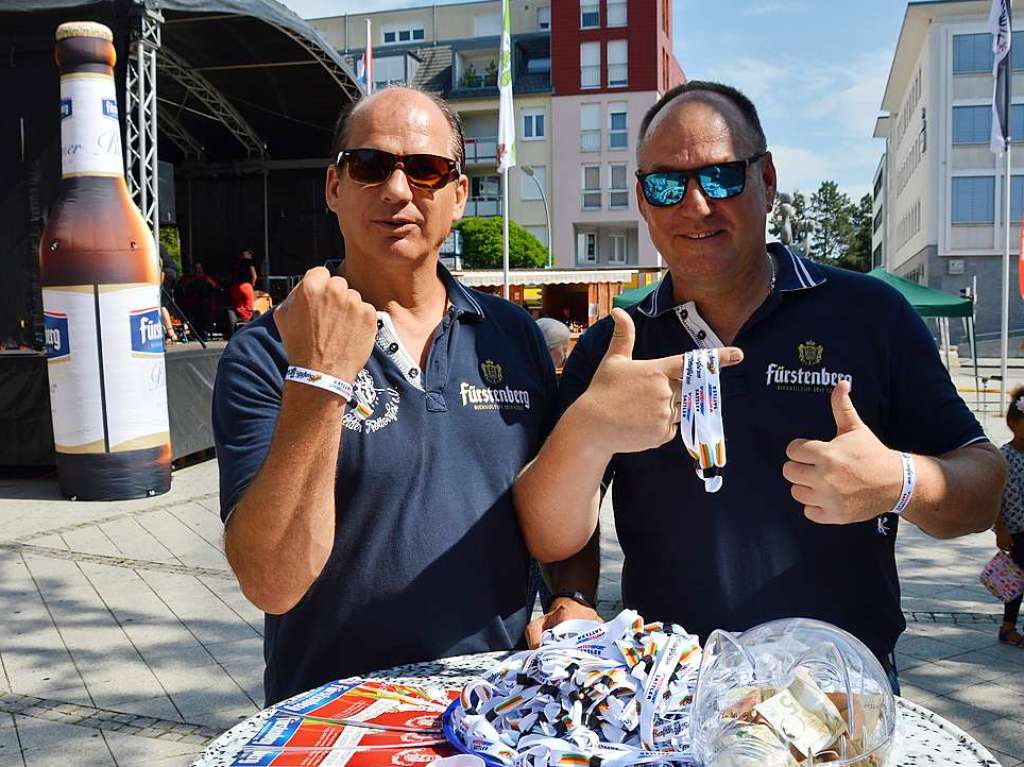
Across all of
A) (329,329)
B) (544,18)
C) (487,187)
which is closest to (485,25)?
(544,18)

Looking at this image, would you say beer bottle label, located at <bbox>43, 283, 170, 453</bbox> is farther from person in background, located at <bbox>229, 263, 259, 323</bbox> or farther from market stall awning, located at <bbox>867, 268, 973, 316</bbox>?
market stall awning, located at <bbox>867, 268, 973, 316</bbox>

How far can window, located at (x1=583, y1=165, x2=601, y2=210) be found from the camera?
156ft

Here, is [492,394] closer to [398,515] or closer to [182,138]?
[398,515]

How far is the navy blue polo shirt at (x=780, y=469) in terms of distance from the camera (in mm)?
2070

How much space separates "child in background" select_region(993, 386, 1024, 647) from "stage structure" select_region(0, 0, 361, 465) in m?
8.07

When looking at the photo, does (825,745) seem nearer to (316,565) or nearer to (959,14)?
(316,565)

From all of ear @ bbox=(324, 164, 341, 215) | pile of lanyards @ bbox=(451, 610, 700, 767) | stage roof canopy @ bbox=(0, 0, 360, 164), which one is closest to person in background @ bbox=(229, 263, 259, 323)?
stage roof canopy @ bbox=(0, 0, 360, 164)

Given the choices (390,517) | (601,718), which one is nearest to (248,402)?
(390,517)

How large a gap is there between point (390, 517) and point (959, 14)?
140 ft

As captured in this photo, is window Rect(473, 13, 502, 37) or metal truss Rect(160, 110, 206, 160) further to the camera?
window Rect(473, 13, 502, 37)

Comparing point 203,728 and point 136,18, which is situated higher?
point 136,18

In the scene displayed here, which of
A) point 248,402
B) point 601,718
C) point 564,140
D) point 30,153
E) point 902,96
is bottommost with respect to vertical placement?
point 601,718

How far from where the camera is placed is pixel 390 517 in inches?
75.0

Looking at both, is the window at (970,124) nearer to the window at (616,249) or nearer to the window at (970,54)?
the window at (970,54)
